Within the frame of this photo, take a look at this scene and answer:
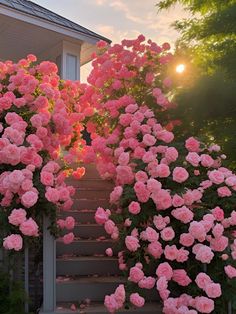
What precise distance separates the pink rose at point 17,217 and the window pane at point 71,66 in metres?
7.28

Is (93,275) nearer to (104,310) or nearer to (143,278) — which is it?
(104,310)

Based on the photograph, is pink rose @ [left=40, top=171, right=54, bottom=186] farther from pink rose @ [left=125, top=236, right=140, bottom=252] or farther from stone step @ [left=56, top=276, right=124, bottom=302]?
stone step @ [left=56, top=276, right=124, bottom=302]

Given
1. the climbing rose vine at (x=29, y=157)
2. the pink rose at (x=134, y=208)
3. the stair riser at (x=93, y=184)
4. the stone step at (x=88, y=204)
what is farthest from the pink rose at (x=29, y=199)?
the stair riser at (x=93, y=184)

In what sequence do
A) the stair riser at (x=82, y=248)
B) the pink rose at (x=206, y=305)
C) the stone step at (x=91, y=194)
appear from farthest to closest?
the stone step at (x=91, y=194)
the stair riser at (x=82, y=248)
the pink rose at (x=206, y=305)

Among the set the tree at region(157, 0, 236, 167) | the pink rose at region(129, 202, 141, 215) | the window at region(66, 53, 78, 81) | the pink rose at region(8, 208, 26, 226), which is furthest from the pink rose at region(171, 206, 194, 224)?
the window at region(66, 53, 78, 81)

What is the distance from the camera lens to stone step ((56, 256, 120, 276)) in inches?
164

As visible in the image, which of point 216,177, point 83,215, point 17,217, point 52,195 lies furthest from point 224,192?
point 83,215

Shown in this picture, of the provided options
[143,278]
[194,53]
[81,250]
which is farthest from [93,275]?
[194,53]

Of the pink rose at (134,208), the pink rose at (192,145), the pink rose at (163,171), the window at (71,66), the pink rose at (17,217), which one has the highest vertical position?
the window at (71,66)

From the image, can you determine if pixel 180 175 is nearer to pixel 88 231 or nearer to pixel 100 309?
pixel 100 309

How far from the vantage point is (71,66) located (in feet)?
33.9

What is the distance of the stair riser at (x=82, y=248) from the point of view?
4.44 metres

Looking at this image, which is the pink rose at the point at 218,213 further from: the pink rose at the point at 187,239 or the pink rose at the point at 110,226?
the pink rose at the point at 110,226

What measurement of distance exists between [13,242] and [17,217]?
0.20 metres
